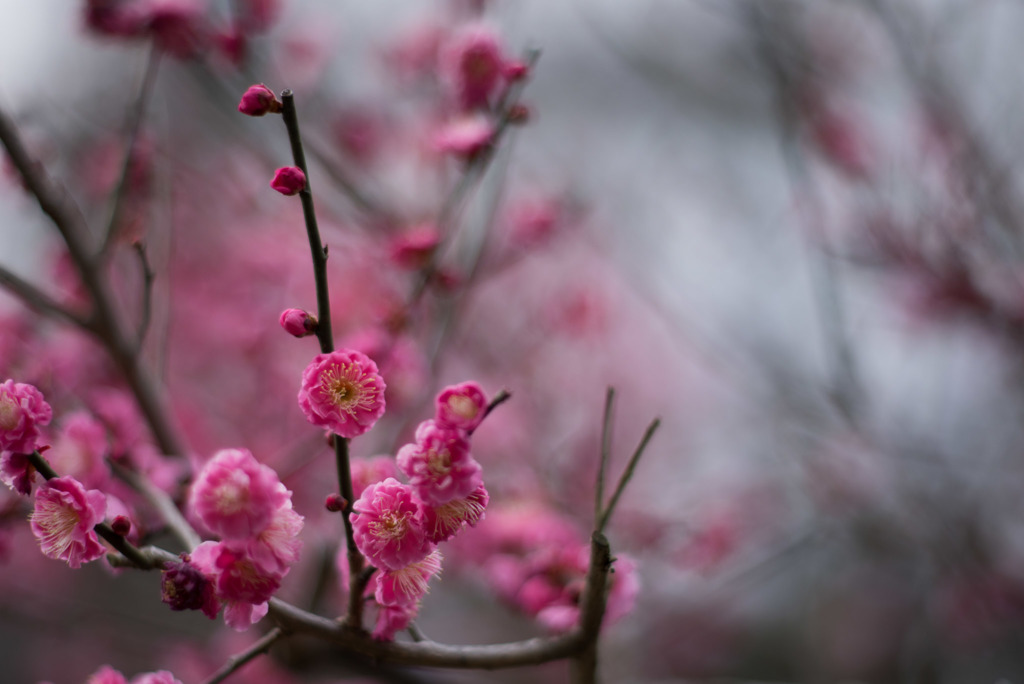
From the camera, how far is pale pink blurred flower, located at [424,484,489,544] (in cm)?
66

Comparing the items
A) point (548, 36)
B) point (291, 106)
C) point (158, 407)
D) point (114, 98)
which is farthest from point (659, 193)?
point (291, 106)

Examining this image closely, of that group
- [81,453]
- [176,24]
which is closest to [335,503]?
[81,453]

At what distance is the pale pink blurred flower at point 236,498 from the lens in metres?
0.59

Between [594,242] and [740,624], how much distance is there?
2250 millimetres

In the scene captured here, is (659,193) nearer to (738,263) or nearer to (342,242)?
(738,263)

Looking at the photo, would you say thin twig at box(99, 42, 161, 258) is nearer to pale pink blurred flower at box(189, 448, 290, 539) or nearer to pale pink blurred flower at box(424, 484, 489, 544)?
pale pink blurred flower at box(189, 448, 290, 539)

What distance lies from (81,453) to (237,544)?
618 mm

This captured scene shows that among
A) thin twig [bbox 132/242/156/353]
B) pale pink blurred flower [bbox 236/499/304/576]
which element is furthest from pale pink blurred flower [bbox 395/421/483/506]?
thin twig [bbox 132/242/156/353]

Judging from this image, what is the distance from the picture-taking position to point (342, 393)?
674 mm

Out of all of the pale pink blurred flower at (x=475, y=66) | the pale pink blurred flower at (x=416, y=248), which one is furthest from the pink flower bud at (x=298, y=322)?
the pale pink blurred flower at (x=475, y=66)

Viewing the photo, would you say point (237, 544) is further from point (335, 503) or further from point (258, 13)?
point (258, 13)

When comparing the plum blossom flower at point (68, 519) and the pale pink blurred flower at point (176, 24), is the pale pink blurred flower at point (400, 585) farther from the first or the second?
the pale pink blurred flower at point (176, 24)

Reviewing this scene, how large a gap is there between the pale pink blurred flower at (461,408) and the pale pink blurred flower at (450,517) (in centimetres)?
7

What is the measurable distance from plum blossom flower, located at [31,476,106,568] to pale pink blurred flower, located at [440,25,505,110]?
1.05 meters
